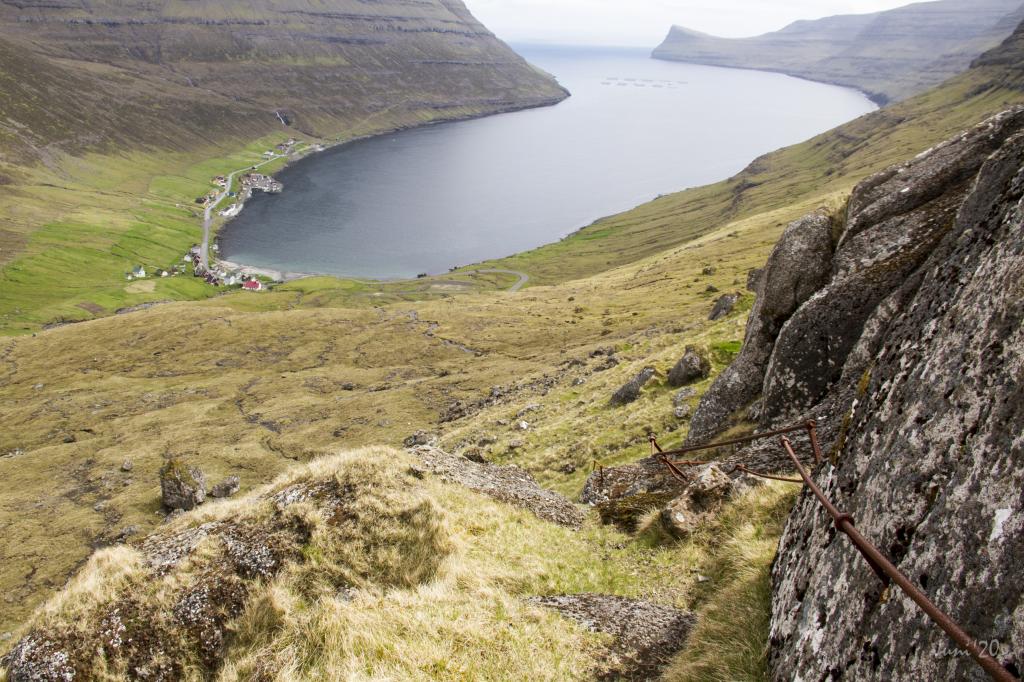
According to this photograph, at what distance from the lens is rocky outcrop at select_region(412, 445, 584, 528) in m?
18.3

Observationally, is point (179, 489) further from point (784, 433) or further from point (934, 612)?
point (934, 612)

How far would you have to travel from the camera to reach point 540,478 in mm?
32969

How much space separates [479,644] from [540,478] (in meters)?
23.8

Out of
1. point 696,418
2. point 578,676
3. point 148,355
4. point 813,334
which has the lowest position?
point 148,355

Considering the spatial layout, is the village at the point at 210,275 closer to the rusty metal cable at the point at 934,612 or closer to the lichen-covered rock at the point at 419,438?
the lichen-covered rock at the point at 419,438

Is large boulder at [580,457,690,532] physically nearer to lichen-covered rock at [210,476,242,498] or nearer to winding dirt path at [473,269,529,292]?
lichen-covered rock at [210,476,242,498]

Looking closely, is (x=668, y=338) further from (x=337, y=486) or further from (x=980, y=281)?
(x=980, y=281)

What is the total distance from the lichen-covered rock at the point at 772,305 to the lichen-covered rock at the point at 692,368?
41.1 ft

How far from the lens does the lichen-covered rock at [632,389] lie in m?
39.9

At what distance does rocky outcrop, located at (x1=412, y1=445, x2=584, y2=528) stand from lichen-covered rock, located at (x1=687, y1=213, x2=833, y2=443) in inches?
299

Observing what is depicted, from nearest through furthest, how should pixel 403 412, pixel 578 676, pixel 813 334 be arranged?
pixel 578 676 < pixel 813 334 < pixel 403 412

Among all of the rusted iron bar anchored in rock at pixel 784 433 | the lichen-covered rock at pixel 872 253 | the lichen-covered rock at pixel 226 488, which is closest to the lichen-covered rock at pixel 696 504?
the rusted iron bar anchored in rock at pixel 784 433

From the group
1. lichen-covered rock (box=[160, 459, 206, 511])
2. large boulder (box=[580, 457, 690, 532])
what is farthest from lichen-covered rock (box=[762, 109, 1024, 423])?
lichen-covered rock (box=[160, 459, 206, 511])

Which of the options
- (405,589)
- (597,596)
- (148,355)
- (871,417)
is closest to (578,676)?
(597,596)
